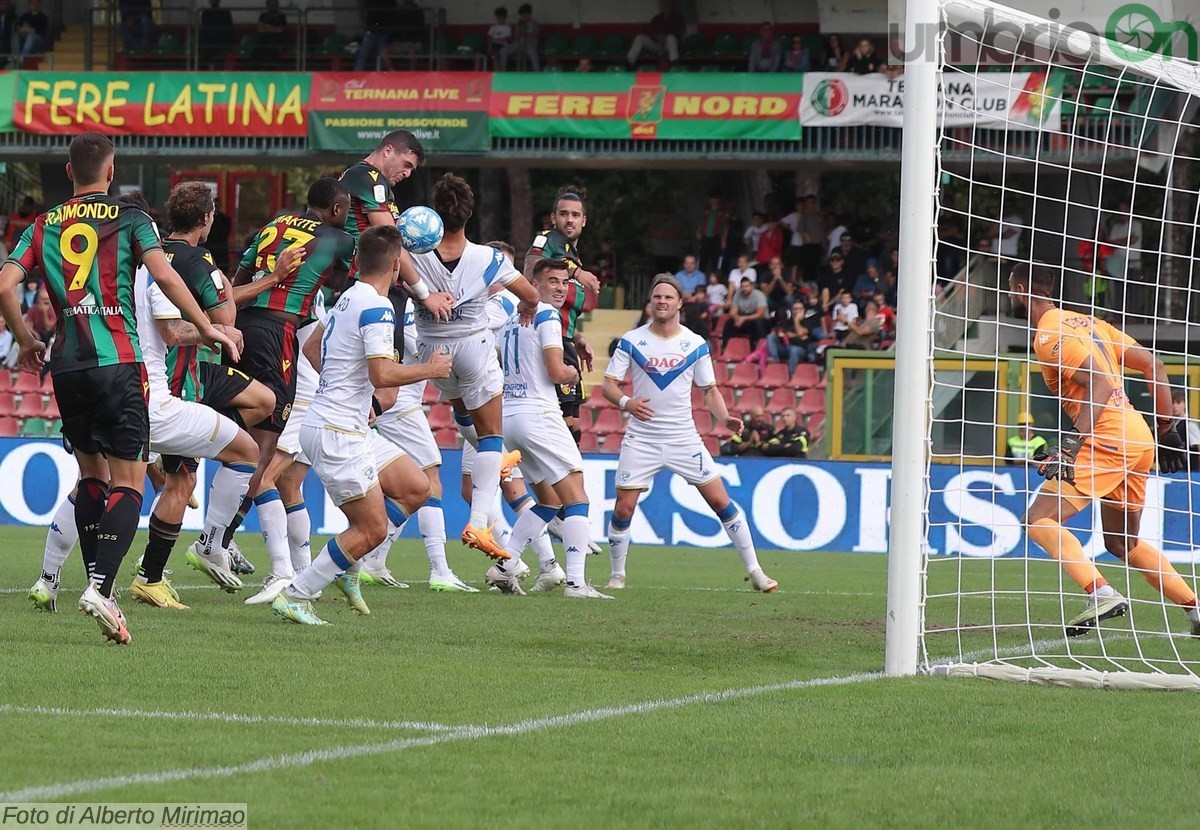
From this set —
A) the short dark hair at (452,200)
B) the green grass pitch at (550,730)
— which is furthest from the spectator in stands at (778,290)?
the green grass pitch at (550,730)

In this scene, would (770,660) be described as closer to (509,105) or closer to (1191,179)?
(1191,179)

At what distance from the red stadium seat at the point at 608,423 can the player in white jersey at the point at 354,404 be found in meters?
13.0

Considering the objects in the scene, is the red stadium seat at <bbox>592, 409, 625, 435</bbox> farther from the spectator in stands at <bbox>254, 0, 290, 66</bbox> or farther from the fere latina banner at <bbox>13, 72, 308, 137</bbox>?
the spectator in stands at <bbox>254, 0, 290, 66</bbox>

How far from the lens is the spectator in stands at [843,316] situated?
901 inches

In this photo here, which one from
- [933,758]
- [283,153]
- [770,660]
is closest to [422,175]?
[283,153]

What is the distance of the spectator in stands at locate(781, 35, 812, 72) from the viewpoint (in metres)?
27.5

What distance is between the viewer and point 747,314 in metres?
24.3

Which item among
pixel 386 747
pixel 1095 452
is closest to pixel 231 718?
pixel 386 747

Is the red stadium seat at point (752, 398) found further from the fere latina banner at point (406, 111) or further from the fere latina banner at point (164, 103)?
the fere latina banner at point (164, 103)

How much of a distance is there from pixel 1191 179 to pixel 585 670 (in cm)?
1694

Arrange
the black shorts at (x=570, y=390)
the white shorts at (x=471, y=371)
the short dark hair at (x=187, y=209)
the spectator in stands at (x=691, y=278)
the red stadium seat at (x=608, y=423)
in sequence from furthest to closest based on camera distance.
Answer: the spectator in stands at (x=691, y=278), the red stadium seat at (x=608, y=423), the black shorts at (x=570, y=390), the white shorts at (x=471, y=371), the short dark hair at (x=187, y=209)

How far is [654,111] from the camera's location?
2703 centimetres

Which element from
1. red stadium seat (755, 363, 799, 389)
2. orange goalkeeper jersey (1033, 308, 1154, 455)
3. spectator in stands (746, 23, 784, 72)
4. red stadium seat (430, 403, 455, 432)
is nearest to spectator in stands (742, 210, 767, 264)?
spectator in stands (746, 23, 784, 72)

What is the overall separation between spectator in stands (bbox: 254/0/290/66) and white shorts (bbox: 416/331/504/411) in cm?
2163
